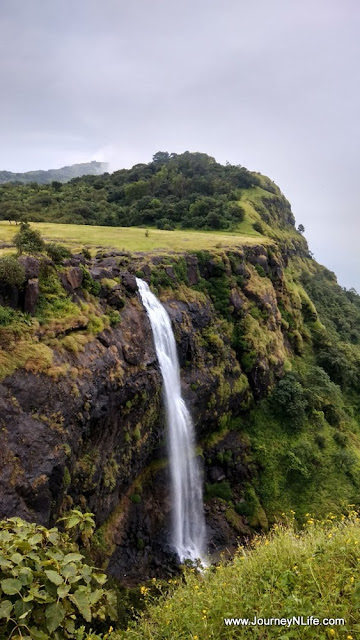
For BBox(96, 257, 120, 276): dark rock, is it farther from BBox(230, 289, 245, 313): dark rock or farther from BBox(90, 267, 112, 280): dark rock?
BBox(230, 289, 245, 313): dark rock

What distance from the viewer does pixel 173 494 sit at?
71.3 ft

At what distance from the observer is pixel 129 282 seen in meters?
22.2

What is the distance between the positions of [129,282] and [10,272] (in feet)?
28.4

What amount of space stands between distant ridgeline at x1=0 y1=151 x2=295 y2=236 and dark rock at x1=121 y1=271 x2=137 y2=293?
70.8ft

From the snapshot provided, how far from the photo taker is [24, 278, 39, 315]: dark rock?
15211mm

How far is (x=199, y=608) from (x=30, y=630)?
4373mm

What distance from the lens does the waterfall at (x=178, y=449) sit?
21438 millimetres

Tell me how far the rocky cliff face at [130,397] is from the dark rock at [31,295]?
77 millimetres

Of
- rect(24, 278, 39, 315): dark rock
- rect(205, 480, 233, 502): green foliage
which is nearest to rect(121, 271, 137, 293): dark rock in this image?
rect(24, 278, 39, 315): dark rock

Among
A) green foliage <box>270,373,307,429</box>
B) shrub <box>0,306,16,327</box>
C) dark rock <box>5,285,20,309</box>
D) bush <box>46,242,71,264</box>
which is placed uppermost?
bush <box>46,242,71,264</box>

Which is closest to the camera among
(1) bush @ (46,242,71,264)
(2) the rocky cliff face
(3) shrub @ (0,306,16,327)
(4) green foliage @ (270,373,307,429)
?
(2) the rocky cliff face

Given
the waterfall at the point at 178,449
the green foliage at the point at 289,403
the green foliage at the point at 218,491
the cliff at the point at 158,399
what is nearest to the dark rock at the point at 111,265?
the cliff at the point at 158,399

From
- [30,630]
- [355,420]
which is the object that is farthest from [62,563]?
[355,420]

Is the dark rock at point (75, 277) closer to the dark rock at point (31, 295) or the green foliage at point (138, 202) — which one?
the dark rock at point (31, 295)
